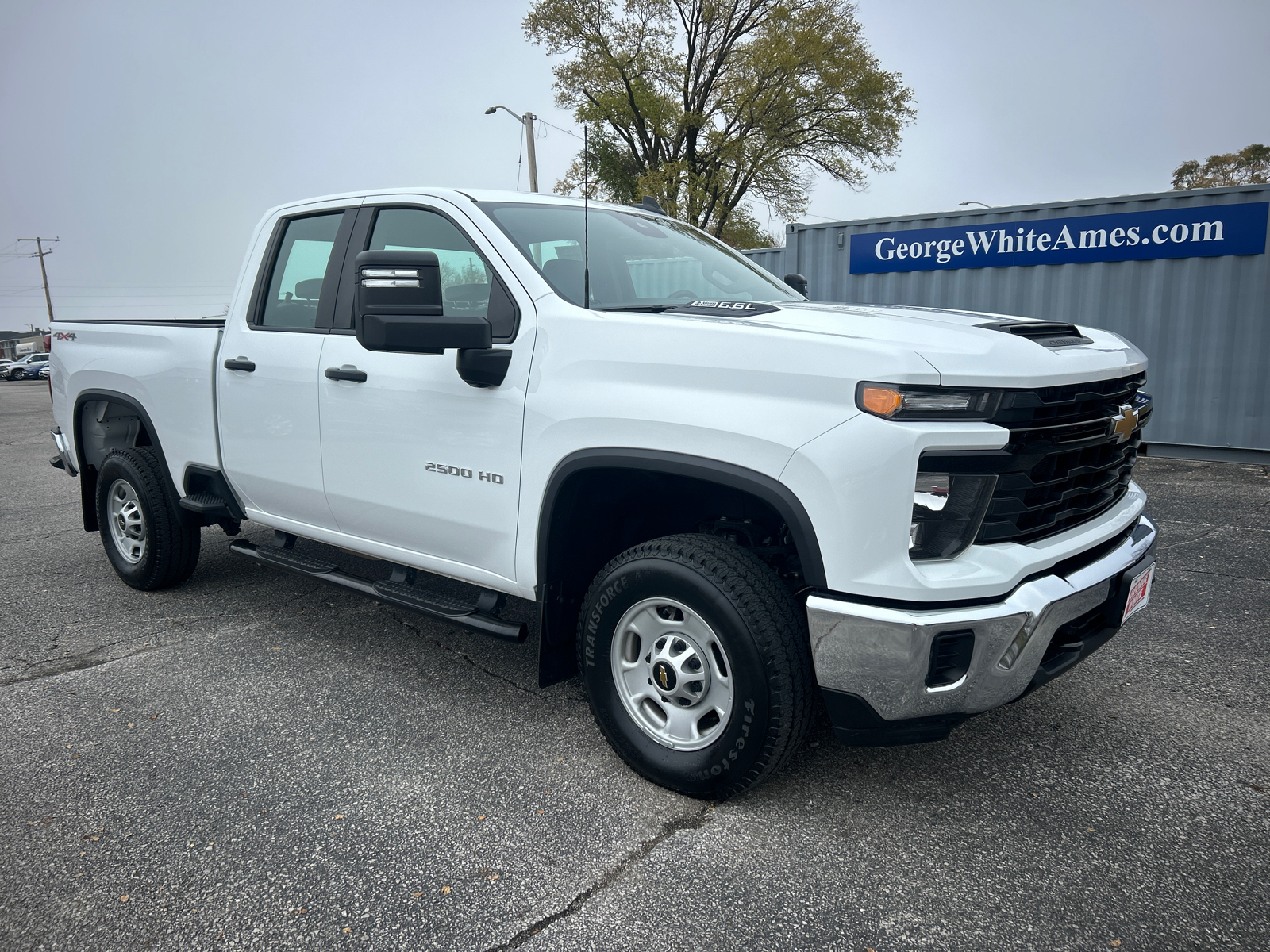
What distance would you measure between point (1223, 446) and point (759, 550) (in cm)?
948

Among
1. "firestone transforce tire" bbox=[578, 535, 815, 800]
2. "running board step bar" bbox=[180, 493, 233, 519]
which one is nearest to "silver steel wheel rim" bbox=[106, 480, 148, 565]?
"running board step bar" bbox=[180, 493, 233, 519]

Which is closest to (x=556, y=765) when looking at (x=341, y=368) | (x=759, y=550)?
(x=759, y=550)

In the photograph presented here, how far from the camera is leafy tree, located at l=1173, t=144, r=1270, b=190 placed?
2018 inches

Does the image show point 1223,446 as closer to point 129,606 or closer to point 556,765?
point 556,765

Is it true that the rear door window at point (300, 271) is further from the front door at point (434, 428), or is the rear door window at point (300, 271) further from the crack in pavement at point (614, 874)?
the crack in pavement at point (614, 874)

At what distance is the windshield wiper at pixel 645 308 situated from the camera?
2989mm

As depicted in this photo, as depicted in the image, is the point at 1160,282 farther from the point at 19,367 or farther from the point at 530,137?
the point at 19,367

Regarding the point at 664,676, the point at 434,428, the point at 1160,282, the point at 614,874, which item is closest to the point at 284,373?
the point at 434,428

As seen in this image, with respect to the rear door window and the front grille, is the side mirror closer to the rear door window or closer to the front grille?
the rear door window

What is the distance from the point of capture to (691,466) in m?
2.54

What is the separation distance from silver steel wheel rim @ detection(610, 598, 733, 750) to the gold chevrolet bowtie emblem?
54.3 inches

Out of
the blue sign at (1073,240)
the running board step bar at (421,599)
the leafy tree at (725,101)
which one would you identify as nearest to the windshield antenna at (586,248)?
the running board step bar at (421,599)

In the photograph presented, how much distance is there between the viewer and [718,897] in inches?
91.4

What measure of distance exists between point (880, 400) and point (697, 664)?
3.28 feet
